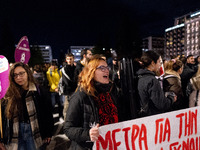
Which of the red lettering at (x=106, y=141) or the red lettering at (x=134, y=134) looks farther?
the red lettering at (x=134, y=134)

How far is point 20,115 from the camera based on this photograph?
2191 mm

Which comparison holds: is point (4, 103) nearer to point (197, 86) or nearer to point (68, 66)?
point (68, 66)

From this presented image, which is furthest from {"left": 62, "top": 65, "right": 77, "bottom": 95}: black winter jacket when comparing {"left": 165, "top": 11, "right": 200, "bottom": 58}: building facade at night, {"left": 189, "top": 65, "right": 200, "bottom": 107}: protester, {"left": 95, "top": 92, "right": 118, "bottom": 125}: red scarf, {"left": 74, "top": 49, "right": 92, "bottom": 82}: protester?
{"left": 165, "top": 11, "right": 200, "bottom": 58}: building facade at night

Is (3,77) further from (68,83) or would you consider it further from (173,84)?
(173,84)

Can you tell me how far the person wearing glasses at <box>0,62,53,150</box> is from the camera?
2.13 meters

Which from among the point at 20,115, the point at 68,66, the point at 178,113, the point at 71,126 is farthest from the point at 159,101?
the point at 68,66

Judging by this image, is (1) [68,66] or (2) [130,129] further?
(1) [68,66]

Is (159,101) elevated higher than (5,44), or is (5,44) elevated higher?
(5,44)

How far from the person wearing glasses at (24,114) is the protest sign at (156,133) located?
1035 millimetres

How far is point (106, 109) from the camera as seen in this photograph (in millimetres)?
1892

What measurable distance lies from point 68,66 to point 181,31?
406 feet

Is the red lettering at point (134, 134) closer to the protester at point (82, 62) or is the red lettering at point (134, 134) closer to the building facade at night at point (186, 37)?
the protester at point (82, 62)

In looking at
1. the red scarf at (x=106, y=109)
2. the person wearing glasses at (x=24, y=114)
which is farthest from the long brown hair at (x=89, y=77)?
the person wearing glasses at (x=24, y=114)

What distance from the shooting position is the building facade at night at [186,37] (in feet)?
295
